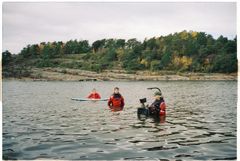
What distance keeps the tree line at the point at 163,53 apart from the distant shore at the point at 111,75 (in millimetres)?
1033

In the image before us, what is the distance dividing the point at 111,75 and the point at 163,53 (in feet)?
54.6

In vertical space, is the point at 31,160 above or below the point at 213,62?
below

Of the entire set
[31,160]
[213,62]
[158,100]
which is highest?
[213,62]

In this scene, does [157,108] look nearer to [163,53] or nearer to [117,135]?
[117,135]

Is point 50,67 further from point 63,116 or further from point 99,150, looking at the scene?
point 99,150

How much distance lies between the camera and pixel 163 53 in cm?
3706

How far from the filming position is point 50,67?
60.0 meters

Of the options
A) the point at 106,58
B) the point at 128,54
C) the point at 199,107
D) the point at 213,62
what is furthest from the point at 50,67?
the point at 199,107

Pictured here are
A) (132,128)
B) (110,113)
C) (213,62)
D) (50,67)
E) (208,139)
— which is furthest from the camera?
(50,67)

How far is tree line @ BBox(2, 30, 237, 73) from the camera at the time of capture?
2988 centimetres

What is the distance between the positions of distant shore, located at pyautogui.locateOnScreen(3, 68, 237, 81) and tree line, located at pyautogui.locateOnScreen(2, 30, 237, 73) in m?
1.03

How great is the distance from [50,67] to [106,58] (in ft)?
51.5

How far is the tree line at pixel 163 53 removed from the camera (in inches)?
1176

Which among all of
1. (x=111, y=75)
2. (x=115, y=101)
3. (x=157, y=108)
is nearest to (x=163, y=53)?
(x=115, y=101)
